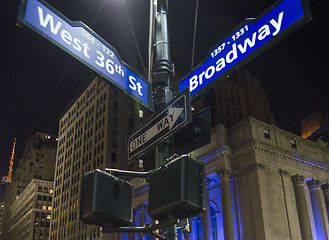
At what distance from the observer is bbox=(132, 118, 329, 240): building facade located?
39906 mm

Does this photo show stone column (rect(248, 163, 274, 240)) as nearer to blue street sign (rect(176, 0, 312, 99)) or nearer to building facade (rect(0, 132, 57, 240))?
blue street sign (rect(176, 0, 312, 99))

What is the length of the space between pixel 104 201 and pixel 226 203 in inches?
1513

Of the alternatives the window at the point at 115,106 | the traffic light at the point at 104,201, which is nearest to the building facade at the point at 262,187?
the traffic light at the point at 104,201

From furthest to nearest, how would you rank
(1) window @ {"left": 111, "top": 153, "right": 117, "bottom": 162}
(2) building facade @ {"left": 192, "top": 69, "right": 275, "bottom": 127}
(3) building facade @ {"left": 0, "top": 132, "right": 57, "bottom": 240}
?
(3) building facade @ {"left": 0, "top": 132, "right": 57, "bottom": 240}, (2) building facade @ {"left": 192, "top": 69, "right": 275, "bottom": 127}, (1) window @ {"left": 111, "top": 153, "right": 117, "bottom": 162}

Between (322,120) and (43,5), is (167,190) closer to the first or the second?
(43,5)

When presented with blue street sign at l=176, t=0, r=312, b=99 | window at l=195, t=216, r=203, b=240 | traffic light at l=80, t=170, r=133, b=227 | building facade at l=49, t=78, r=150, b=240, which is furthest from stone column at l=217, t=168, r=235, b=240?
traffic light at l=80, t=170, r=133, b=227

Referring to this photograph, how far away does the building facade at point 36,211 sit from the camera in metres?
112

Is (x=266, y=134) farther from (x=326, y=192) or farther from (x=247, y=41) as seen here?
(x=247, y=41)

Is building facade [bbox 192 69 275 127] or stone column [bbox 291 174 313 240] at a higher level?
building facade [bbox 192 69 275 127]

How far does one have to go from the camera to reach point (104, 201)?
4.62 m

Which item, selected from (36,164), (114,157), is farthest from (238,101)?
(36,164)

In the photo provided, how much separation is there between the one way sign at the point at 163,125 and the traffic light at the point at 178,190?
930mm

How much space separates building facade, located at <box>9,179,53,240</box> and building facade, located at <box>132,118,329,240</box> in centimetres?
7808

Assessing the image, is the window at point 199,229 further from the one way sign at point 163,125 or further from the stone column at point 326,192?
the one way sign at point 163,125
